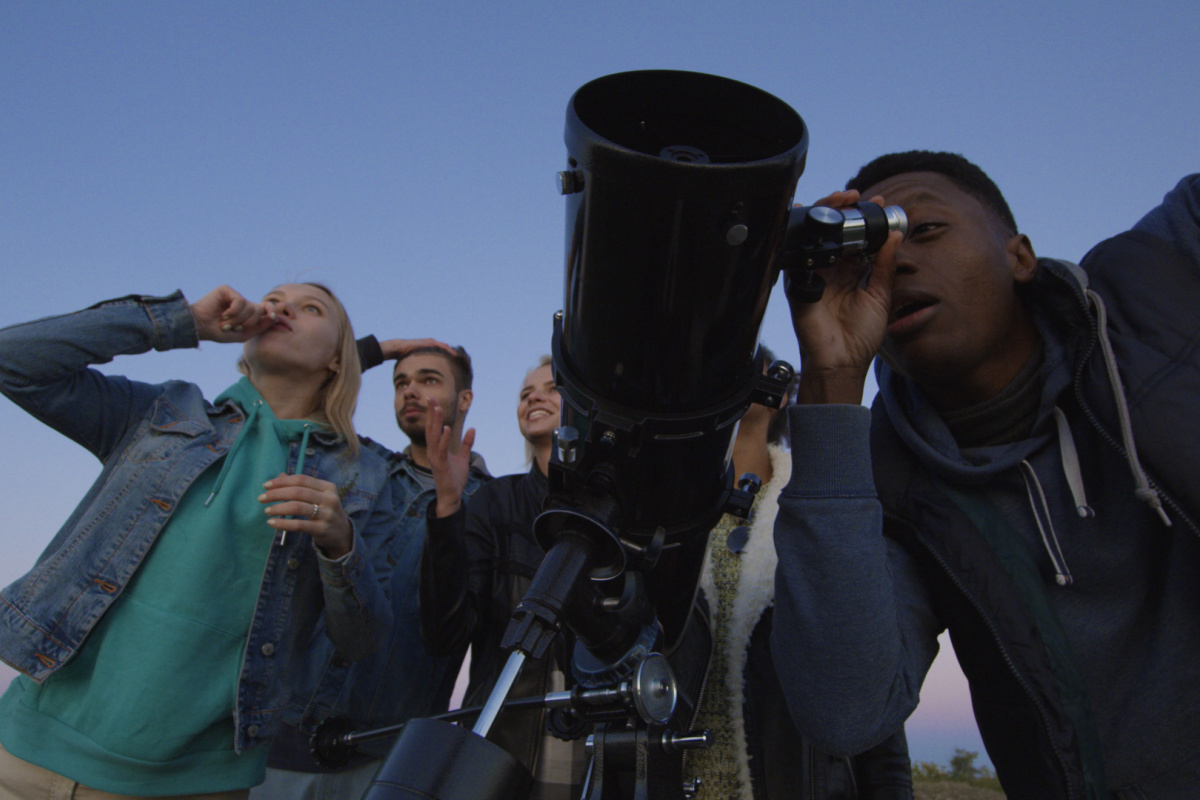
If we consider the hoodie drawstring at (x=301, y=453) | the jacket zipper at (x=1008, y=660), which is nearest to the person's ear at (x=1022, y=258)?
the jacket zipper at (x=1008, y=660)

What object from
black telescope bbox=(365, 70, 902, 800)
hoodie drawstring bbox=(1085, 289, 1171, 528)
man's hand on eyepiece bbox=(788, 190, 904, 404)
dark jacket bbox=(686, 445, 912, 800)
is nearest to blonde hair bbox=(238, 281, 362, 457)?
dark jacket bbox=(686, 445, 912, 800)

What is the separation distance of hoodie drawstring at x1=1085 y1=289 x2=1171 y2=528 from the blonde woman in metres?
1.61

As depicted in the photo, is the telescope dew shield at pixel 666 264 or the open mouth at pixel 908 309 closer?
the telescope dew shield at pixel 666 264

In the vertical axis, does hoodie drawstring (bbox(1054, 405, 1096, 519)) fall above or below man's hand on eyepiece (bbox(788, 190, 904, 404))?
below

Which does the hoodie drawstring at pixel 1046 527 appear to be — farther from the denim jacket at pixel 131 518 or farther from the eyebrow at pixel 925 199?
the denim jacket at pixel 131 518

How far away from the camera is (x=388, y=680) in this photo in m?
2.39

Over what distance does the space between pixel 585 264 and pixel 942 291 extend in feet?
2.86

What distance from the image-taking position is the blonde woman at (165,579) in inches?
69.7

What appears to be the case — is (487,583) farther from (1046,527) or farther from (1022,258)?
(1022,258)

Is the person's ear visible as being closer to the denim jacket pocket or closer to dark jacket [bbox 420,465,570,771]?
dark jacket [bbox 420,465,570,771]

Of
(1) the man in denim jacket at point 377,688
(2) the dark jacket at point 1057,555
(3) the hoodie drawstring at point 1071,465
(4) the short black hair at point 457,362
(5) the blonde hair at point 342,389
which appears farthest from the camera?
(4) the short black hair at point 457,362

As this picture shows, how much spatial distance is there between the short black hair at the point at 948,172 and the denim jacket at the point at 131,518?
62.0 inches

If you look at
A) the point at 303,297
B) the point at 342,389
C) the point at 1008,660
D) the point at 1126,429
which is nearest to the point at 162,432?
the point at 342,389

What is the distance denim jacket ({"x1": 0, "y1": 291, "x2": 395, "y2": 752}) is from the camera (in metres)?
1.83
